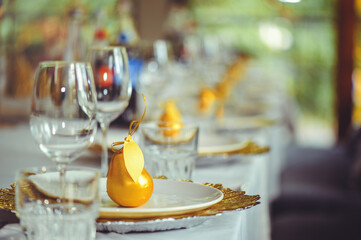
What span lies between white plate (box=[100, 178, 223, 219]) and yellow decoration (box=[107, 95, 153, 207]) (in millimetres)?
15

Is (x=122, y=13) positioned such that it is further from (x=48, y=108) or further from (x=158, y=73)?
(x=48, y=108)

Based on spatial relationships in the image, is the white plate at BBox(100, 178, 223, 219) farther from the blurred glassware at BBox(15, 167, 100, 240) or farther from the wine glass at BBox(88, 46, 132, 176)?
the wine glass at BBox(88, 46, 132, 176)

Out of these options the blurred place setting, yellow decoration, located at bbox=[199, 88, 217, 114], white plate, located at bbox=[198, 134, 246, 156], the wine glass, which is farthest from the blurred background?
the wine glass

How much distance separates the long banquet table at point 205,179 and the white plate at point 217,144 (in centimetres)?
3

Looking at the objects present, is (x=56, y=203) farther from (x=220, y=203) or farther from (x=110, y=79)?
(x=110, y=79)

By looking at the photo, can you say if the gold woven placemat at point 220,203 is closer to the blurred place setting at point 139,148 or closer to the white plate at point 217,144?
the blurred place setting at point 139,148

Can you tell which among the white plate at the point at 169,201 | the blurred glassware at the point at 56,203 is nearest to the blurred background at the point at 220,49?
the white plate at the point at 169,201

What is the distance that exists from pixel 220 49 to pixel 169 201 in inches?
190

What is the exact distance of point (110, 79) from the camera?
109 centimetres

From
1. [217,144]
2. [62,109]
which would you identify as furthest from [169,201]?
[217,144]

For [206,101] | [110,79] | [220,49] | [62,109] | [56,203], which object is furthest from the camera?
[220,49]

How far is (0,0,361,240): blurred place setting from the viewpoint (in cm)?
73

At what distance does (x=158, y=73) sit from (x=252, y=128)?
1.12 feet

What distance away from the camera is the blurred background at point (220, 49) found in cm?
197
